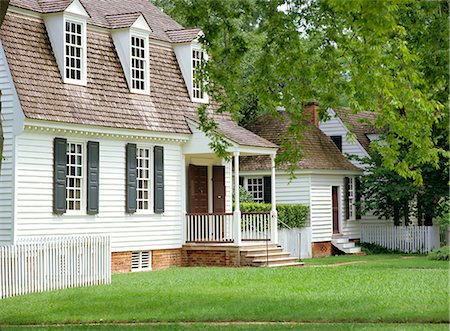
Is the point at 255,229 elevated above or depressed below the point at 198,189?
below

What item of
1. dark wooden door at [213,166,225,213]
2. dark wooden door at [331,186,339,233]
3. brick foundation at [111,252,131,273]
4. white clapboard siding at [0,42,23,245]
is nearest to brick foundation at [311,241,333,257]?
dark wooden door at [331,186,339,233]

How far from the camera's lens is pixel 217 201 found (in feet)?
104

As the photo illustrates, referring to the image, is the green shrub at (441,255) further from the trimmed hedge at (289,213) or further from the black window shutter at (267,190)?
the black window shutter at (267,190)

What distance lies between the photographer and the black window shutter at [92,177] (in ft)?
86.1

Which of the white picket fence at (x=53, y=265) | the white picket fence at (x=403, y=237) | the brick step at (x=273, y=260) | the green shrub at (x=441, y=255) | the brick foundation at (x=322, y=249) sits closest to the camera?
the white picket fence at (x=53, y=265)

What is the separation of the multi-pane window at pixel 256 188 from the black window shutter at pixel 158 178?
895 centimetres

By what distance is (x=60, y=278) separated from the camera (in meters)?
21.7

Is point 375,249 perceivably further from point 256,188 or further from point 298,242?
point 256,188

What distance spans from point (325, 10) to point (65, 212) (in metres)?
11.7

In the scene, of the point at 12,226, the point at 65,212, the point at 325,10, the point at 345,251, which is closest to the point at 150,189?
the point at 65,212

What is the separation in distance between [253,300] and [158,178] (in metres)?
11.3

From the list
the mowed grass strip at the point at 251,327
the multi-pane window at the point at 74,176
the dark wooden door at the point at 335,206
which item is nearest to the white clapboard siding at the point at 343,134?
the dark wooden door at the point at 335,206

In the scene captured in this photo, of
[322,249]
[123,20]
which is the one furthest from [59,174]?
[322,249]

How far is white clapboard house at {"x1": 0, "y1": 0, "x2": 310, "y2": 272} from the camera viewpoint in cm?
2467
